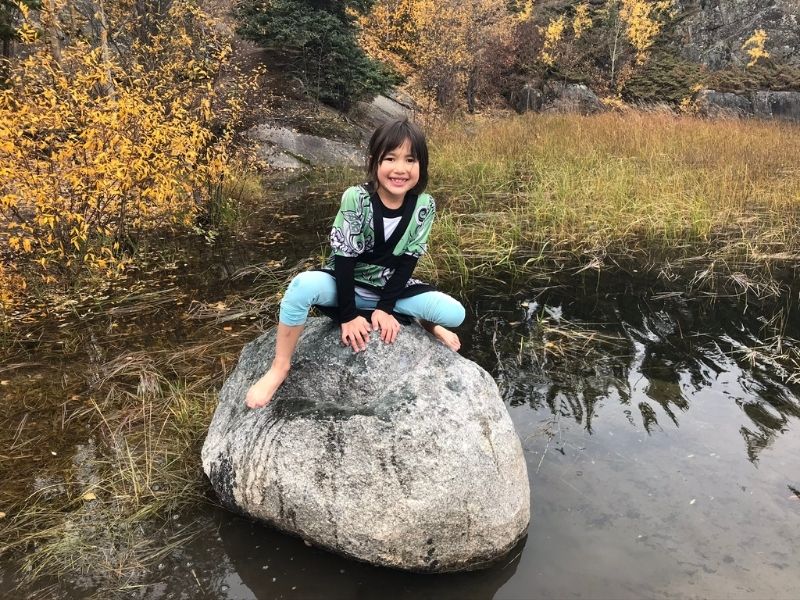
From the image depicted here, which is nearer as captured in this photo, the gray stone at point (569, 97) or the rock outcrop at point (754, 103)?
the rock outcrop at point (754, 103)

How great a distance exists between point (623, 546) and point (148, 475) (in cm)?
214

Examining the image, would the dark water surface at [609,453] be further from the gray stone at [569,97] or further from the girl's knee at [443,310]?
the gray stone at [569,97]

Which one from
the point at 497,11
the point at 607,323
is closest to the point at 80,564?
the point at 607,323

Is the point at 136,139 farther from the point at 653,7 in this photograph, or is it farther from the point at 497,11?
the point at 653,7

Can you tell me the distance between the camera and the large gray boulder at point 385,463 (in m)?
2.21

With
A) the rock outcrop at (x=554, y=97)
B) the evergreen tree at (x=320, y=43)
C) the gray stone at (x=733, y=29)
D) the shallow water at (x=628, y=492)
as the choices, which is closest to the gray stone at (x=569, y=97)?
the rock outcrop at (x=554, y=97)

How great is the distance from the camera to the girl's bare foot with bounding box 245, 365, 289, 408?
8.11 feet

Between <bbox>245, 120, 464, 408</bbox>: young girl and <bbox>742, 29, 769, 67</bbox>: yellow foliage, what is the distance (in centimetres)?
2324

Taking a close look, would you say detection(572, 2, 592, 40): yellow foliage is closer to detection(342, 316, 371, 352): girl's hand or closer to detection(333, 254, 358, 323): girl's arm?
detection(333, 254, 358, 323): girl's arm

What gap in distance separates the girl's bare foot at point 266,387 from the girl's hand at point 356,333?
0.31 meters

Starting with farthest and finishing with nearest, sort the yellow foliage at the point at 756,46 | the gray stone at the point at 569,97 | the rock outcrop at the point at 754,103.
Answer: the yellow foliage at the point at 756,46 < the gray stone at the point at 569,97 < the rock outcrop at the point at 754,103

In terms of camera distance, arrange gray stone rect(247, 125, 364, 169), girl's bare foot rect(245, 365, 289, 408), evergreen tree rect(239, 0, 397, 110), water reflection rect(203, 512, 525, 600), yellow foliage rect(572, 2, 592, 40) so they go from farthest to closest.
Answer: yellow foliage rect(572, 2, 592, 40), evergreen tree rect(239, 0, 397, 110), gray stone rect(247, 125, 364, 169), girl's bare foot rect(245, 365, 289, 408), water reflection rect(203, 512, 525, 600)

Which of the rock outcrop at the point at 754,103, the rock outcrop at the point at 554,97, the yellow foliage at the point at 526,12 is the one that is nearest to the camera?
the rock outcrop at the point at 754,103

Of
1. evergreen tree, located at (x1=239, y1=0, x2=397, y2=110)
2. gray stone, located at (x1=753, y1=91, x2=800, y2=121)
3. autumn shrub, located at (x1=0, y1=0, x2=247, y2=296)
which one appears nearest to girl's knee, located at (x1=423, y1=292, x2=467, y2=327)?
autumn shrub, located at (x1=0, y1=0, x2=247, y2=296)
